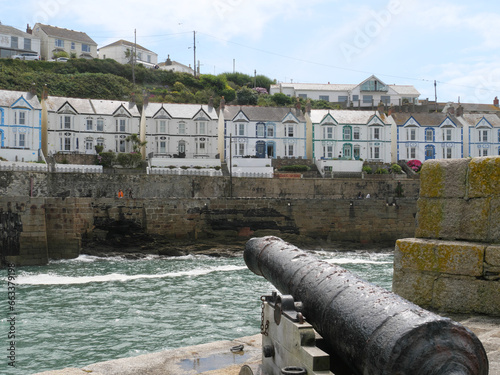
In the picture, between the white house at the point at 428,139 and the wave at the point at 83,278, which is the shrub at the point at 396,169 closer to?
the white house at the point at 428,139

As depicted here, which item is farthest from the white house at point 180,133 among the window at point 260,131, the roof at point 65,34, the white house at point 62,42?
the roof at point 65,34

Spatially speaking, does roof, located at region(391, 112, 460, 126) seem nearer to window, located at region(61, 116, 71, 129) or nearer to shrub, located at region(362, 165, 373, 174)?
shrub, located at region(362, 165, 373, 174)

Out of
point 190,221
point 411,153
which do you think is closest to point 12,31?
point 411,153

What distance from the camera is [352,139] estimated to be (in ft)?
167

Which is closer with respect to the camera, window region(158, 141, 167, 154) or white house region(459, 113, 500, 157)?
window region(158, 141, 167, 154)

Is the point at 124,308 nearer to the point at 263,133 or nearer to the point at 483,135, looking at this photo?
the point at 263,133

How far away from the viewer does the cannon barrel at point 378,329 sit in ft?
9.10

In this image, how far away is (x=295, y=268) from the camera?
174 inches

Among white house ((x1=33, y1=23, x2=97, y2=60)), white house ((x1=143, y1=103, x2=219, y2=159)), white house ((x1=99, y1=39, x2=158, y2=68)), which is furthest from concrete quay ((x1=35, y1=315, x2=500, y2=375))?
white house ((x1=99, y1=39, x2=158, y2=68))

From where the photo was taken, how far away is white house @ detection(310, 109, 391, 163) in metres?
50.4

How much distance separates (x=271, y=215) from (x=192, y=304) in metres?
16.4

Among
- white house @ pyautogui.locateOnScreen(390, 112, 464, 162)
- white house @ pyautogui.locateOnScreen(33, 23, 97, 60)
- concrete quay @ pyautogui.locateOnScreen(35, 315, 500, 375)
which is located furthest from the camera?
white house @ pyautogui.locateOnScreen(33, 23, 97, 60)

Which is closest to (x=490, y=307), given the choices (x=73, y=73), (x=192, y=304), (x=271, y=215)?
(x=192, y=304)

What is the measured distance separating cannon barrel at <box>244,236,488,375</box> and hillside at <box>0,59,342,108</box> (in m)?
54.7
